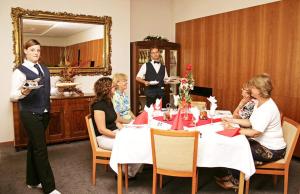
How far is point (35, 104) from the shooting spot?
2602mm

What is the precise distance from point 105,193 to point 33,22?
294 cm

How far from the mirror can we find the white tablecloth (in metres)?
2.68

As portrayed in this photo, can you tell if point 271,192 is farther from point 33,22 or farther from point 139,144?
point 33,22

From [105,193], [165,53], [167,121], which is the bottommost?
[105,193]

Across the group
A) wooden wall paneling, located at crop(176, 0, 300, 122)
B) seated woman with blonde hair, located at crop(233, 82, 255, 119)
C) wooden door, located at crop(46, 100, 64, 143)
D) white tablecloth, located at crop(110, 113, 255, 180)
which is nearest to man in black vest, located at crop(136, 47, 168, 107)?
wooden wall paneling, located at crop(176, 0, 300, 122)

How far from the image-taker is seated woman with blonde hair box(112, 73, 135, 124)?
331cm

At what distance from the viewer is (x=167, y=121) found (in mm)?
2900

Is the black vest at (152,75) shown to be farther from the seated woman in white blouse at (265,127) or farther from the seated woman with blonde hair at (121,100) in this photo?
the seated woman in white blouse at (265,127)

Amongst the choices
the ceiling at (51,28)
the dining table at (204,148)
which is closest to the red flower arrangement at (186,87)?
the dining table at (204,148)

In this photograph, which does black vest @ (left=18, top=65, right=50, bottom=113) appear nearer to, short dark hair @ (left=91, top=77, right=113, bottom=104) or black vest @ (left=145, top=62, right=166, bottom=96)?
short dark hair @ (left=91, top=77, right=113, bottom=104)

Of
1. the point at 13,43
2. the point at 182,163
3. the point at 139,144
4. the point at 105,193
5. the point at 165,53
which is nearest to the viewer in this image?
the point at 182,163

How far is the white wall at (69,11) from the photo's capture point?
421 centimetres

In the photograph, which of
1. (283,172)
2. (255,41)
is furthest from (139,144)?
(255,41)

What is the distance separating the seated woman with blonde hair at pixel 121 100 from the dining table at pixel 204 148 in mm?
694
